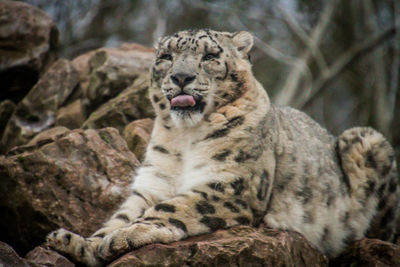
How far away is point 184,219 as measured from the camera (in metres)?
4.33

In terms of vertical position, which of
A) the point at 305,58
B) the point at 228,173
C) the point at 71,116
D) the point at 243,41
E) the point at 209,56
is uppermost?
the point at 243,41

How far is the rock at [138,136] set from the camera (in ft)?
22.8

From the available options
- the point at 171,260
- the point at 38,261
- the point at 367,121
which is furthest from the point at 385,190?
the point at 367,121

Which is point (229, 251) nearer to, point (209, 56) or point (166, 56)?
point (209, 56)

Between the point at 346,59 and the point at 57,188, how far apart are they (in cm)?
1378

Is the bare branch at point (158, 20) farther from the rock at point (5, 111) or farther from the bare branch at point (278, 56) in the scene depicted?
the rock at point (5, 111)

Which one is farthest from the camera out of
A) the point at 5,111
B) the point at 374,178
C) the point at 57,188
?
the point at 5,111

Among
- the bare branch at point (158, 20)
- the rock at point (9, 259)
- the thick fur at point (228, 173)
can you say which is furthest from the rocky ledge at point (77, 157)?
the bare branch at point (158, 20)

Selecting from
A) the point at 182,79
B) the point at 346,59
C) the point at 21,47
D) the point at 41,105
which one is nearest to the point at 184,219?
the point at 182,79

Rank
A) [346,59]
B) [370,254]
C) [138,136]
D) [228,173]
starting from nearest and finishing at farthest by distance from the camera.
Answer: [228,173], [370,254], [138,136], [346,59]

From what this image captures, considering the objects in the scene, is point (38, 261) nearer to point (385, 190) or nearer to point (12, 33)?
point (385, 190)

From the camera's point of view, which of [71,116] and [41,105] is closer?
[71,116]

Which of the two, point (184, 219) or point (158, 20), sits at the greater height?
point (184, 219)

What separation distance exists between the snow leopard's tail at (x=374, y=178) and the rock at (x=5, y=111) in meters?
5.51
